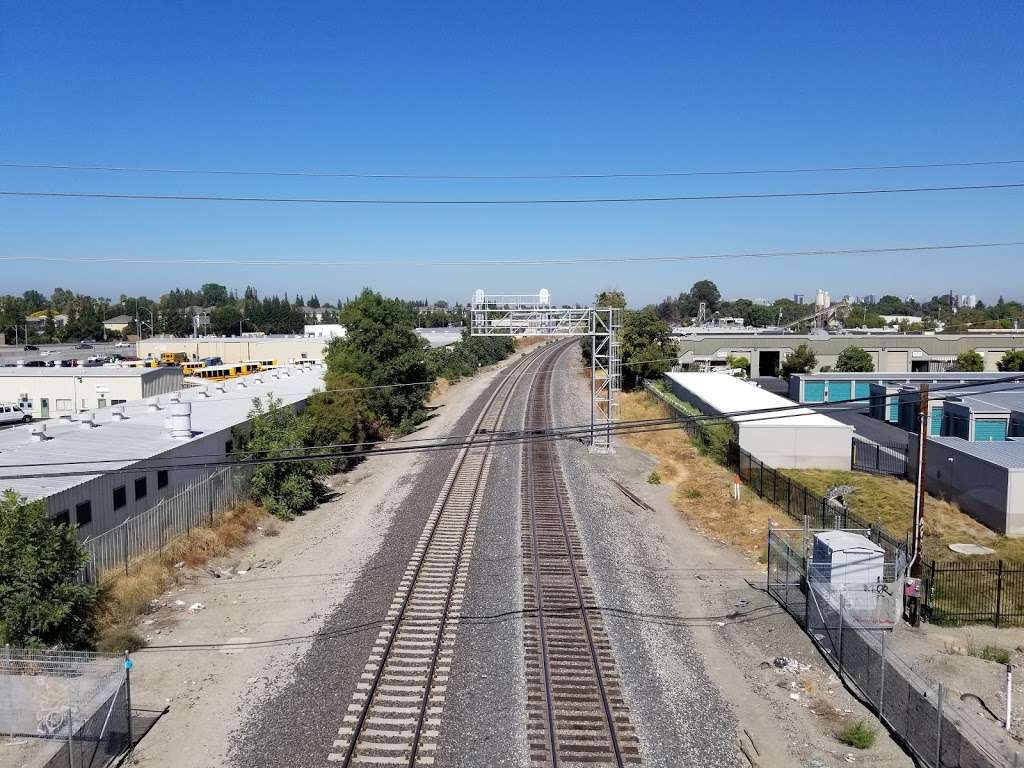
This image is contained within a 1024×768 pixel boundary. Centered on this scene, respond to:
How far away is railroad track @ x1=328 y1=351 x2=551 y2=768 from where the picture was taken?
32.7ft

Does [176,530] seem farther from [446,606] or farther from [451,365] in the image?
[451,365]

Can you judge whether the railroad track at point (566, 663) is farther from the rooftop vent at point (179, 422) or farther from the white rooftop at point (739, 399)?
the white rooftop at point (739, 399)

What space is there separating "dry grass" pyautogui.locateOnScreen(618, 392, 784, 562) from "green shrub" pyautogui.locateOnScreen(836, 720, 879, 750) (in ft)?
26.6

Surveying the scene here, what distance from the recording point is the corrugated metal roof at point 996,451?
22219 millimetres

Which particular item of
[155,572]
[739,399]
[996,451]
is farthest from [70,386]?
[996,451]

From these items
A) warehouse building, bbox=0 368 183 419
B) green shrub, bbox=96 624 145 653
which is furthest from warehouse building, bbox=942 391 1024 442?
warehouse building, bbox=0 368 183 419

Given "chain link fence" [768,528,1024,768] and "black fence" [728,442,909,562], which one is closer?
"chain link fence" [768,528,1024,768]

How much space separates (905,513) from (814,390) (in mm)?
26184

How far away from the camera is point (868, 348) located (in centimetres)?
6469

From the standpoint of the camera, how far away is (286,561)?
1834 centimetres

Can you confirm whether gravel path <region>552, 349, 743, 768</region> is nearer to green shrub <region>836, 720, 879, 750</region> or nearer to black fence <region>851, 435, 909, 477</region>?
green shrub <region>836, 720, 879, 750</region>

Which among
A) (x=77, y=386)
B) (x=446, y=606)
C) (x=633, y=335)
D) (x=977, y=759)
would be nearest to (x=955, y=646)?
(x=977, y=759)

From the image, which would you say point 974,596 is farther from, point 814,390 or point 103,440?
point 814,390

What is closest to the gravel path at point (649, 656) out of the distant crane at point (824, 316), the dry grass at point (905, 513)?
the dry grass at point (905, 513)
